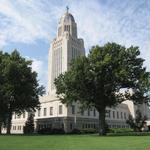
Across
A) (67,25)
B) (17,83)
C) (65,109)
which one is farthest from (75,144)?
(67,25)

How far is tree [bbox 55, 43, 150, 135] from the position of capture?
40.1m

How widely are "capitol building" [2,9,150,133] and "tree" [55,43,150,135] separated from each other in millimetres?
6722

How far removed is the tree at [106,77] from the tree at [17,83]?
31.7ft

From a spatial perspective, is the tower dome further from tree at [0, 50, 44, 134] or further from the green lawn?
the green lawn

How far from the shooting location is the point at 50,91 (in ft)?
379

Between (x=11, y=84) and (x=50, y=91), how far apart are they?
67216 millimetres

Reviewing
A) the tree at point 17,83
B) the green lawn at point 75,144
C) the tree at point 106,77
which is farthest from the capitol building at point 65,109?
the green lawn at point 75,144

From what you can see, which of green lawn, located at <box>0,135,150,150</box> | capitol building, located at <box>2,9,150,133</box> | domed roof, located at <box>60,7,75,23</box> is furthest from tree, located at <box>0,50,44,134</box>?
domed roof, located at <box>60,7,75,23</box>

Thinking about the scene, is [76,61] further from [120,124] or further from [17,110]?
[120,124]

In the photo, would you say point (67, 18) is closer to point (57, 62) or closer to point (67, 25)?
point (67, 25)

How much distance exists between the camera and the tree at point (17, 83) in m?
47.4

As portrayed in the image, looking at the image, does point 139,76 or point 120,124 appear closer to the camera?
point 139,76

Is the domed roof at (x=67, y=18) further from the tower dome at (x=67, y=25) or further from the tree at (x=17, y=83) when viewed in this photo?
the tree at (x=17, y=83)

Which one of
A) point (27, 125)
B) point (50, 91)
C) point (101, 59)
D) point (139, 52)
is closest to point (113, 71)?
point (101, 59)
